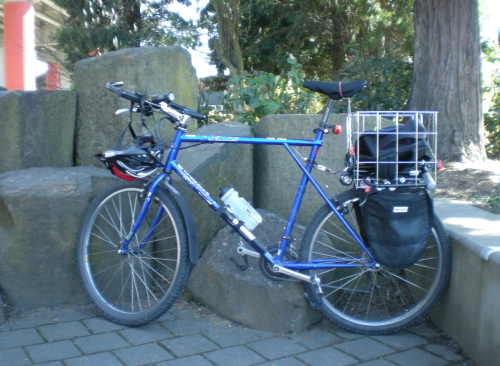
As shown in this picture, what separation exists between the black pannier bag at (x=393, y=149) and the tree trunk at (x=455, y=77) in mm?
2884

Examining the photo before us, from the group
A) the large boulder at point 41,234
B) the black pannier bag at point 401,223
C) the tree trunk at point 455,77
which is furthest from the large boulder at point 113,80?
the tree trunk at point 455,77

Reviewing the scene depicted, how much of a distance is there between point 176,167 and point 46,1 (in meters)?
16.8

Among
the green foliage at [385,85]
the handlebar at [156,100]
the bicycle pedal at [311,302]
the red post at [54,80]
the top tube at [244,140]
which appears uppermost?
the red post at [54,80]

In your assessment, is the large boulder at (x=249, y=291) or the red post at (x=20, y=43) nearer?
the large boulder at (x=249, y=291)

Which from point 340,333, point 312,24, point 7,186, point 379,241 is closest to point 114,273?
point 7,186

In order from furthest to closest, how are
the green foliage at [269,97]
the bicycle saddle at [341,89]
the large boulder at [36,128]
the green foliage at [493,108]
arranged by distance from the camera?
1. the green foliage at [493,108]
2. the green foliage at [269,97]
3. the large boulder at [36,128]
4. the bicycle saddle at [341,89]

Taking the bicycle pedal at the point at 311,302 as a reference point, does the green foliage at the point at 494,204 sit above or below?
above

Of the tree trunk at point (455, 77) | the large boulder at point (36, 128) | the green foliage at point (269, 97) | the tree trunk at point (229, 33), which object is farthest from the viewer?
the tree trunk at point (229, 33)

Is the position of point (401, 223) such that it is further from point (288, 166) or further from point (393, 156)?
point (288, 166)

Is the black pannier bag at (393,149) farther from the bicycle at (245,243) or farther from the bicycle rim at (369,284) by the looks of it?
the bicycle rim at (369,284)

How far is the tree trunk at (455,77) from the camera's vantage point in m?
5.58

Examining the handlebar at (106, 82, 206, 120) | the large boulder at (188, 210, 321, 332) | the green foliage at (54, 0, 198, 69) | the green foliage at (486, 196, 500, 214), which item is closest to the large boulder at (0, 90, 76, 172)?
the handlebar at (106, 82, 206, 120)

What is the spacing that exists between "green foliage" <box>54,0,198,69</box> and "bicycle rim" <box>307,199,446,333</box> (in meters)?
10.9

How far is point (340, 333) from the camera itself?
3074 millimetres
